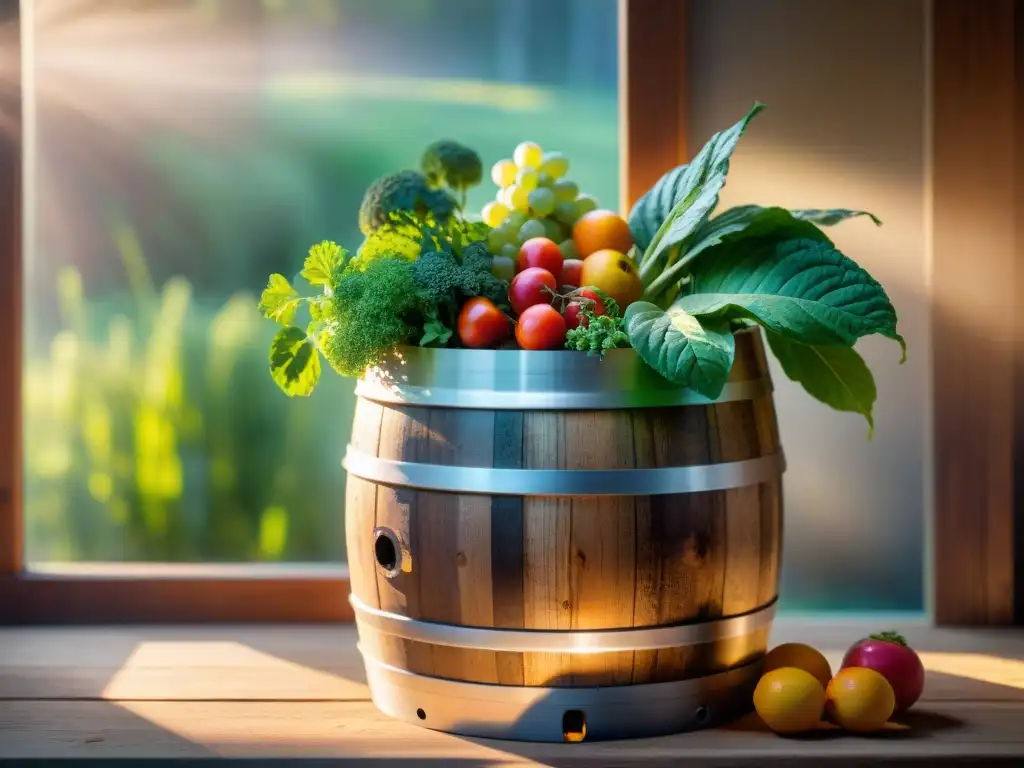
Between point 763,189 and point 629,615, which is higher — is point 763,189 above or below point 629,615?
above

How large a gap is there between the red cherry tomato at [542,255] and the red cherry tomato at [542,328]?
0.39ft

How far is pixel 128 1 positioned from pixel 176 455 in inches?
34.7

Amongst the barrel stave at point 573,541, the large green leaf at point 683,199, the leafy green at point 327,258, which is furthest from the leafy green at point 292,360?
the large green leaf at point 683,199

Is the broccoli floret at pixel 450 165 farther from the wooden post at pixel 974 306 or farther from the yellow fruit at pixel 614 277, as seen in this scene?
the wooden post at pixel 974 306

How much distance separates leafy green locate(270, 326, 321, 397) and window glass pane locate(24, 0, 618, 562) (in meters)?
0.47

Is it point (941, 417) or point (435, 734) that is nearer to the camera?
point (435, 734)

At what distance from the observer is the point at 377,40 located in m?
2.23

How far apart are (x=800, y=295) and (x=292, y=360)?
77 centimetres

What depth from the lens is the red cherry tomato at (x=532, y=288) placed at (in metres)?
1.59

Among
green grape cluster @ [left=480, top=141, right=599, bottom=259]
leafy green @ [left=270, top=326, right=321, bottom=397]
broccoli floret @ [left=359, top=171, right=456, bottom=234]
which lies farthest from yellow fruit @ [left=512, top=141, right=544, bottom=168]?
leafy green @ [left=270, top=326, right=321, bottom=397]

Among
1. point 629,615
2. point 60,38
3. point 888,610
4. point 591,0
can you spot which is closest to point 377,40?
point 591,0

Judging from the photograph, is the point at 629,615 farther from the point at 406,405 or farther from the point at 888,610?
the point at 888,610

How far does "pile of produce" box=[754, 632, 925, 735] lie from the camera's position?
5.14 feet

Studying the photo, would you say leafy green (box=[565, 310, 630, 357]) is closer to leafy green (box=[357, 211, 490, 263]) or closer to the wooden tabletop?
leafy green (box=[357, 211, 490, 263])
